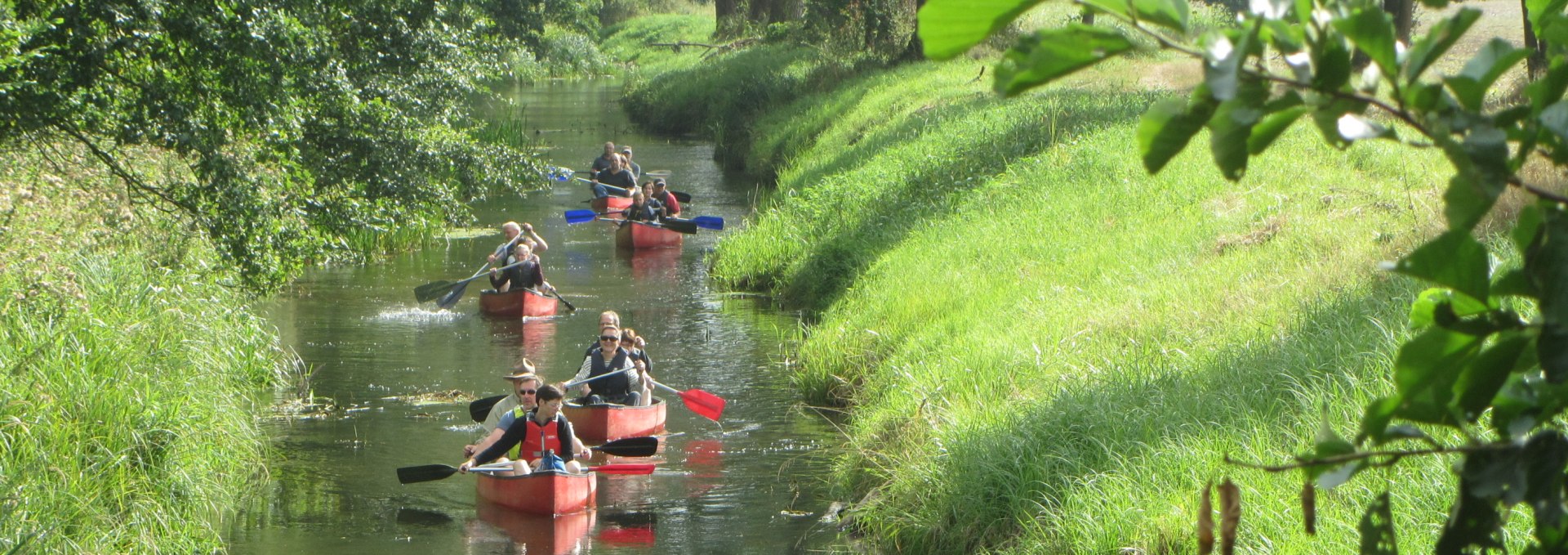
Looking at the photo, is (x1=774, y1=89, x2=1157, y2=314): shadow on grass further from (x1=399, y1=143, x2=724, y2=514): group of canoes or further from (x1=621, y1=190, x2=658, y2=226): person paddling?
(x1=399, y1=143, x2=724, y2=514): group of canoes

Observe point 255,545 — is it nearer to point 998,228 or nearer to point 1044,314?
point 1044,314

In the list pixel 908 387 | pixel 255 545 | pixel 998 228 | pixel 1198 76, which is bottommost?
pixel 255 545

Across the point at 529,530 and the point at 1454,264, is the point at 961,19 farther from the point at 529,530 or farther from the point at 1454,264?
the point at 529,530

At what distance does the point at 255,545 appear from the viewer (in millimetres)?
8648

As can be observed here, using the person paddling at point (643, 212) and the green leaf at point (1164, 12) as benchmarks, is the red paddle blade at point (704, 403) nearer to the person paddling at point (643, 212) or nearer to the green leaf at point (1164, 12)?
the person paddling at point (643, 212)

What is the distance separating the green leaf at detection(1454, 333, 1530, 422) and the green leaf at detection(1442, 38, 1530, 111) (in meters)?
0.25

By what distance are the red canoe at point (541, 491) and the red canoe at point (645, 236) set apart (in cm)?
995

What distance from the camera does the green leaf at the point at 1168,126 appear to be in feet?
4.50

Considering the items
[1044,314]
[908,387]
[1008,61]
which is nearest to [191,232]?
[908,387]

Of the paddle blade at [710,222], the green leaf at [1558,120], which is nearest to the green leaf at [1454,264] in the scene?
the green leaf at [1558,120]

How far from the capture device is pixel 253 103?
9695 mm

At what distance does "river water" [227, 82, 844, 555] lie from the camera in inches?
356

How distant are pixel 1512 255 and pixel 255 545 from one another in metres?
7.26

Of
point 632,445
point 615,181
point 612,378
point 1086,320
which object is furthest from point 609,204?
point 1086,320
